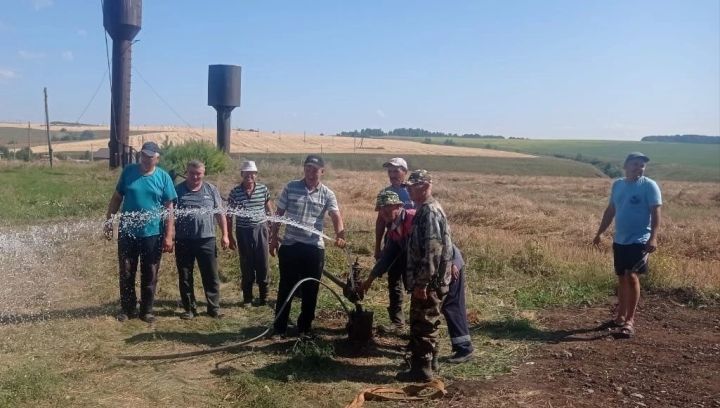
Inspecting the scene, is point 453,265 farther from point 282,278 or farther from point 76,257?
point 76,257

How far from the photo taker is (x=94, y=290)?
26.3 ft

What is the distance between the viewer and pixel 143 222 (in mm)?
6578

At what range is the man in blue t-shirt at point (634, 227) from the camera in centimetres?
657

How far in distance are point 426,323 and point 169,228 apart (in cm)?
295

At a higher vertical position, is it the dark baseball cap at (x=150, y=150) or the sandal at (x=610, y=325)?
the dark baseball cap at (x=150, y=150)

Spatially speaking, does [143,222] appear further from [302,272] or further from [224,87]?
[224,87]

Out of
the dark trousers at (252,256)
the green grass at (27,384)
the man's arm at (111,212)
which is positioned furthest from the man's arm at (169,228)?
the green grass at (27,384)

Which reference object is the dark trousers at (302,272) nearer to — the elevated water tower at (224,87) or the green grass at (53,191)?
the green grass at (53,191)

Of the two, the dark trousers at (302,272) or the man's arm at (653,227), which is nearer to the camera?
the dark trousers at (302,272)

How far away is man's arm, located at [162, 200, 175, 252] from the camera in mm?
6637

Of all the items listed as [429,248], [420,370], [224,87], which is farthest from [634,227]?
[224,87]

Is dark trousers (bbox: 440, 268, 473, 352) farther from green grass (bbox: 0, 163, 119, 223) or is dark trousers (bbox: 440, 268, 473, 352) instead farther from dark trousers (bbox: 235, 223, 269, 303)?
green grass (bbox: 0, 163, 119, 223)

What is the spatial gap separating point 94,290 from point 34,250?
3.01 metres

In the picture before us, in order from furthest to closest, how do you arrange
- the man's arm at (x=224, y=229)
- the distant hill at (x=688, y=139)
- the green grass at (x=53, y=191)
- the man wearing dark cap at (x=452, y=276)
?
1. the distant hill at (x=688, y=139)
2. the green grass at (x=53, y=191)
3. the man's arm at (x=224, y=229)
4. the man wearing dark cap at (x=452, y=276)
